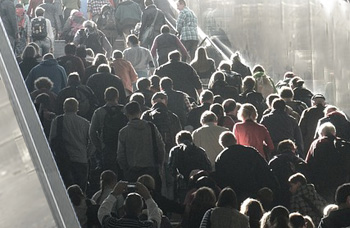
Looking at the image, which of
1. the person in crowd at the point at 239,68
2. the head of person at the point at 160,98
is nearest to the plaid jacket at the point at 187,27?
the person in crowd at the point at 239,68

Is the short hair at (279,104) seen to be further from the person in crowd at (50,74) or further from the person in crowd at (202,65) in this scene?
the person in crowd at (202,65)

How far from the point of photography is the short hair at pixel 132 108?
1336 centimetres

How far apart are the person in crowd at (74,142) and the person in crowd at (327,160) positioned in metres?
2.61

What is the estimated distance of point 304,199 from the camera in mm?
12359

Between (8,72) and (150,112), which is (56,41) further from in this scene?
(8,72)

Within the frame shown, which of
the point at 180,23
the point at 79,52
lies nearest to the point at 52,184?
the point at 79,52

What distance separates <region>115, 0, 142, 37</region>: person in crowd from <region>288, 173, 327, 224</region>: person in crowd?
12344 mm

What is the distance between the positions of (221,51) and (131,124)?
10918mm

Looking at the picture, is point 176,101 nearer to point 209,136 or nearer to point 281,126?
point 281,126

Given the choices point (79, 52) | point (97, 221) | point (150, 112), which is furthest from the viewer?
point (79, 52)

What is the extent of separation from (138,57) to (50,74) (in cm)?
352

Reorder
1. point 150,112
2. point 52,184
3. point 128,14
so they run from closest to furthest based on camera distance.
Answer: point 52,184, point 150,112, point 128,14

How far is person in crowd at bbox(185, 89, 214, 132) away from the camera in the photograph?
50.1ft

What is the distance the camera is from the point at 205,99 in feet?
51.0
